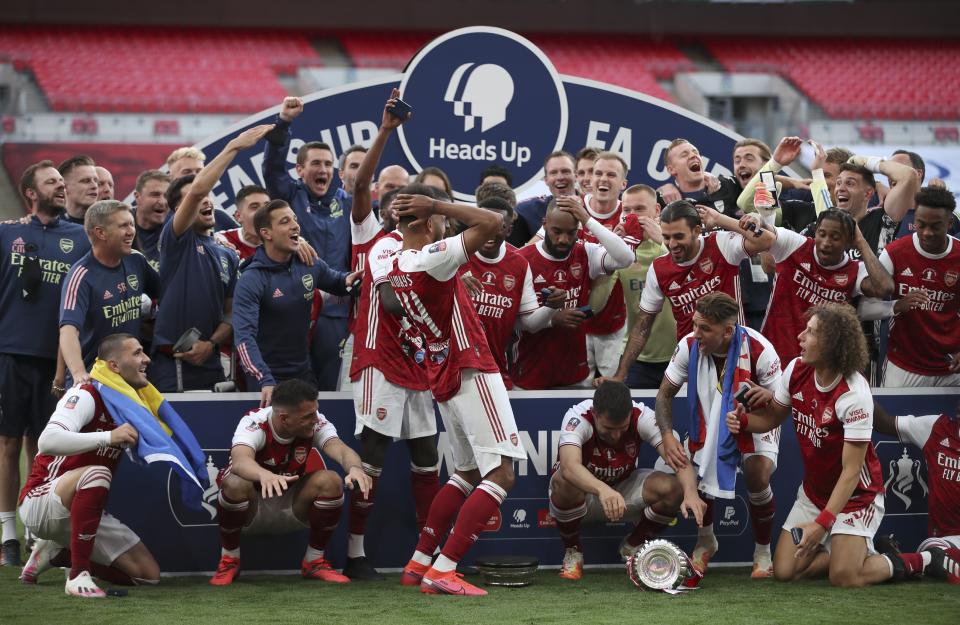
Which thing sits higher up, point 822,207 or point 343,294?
point 822,207

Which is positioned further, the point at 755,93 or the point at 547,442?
the point at 755,93

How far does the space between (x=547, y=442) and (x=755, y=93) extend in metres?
19.8

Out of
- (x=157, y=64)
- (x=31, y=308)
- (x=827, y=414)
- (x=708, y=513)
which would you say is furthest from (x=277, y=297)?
(x=157, y=64)

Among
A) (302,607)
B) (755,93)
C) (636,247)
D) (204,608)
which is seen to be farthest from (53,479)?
(755,93)

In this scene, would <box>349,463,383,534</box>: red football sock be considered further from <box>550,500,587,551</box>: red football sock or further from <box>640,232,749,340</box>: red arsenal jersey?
<box>640,232,749,340</box>: red arsenal jersey

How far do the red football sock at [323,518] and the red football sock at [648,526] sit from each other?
1.63 m

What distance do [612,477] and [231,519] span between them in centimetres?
204

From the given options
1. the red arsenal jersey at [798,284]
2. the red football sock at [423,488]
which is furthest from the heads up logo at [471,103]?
the red football sock at [423,488]

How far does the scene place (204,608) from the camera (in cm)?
552

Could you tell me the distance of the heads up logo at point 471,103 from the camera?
1012cm

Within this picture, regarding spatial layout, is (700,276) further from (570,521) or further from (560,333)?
(570,521)

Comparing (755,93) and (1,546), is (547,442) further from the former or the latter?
(755,93)

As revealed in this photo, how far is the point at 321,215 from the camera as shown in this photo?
805cm

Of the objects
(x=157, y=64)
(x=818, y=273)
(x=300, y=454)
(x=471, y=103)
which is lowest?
(x=300, y=454)
